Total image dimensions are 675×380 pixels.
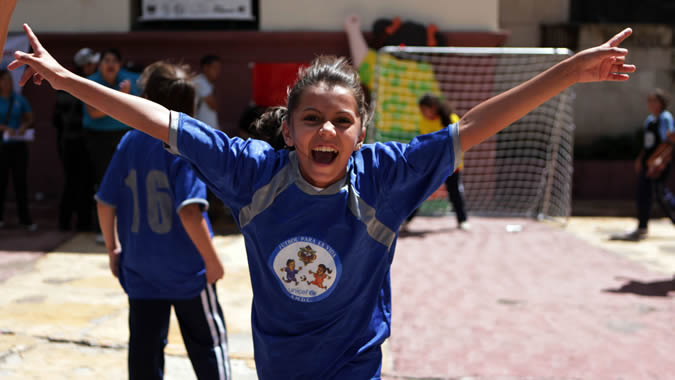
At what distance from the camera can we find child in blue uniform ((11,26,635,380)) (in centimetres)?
194

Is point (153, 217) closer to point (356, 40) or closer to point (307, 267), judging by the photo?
point (307, 267)

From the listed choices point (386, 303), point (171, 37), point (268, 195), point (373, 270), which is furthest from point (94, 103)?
point (171, 37)

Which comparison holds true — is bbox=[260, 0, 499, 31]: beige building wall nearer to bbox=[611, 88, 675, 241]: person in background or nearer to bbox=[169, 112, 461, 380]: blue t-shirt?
bbox=[611, 88, 675, 241]: person in background

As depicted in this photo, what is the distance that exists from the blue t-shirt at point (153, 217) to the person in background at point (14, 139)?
5911 mm

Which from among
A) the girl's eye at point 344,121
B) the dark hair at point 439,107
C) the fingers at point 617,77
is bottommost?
the dark hair at point 439,107

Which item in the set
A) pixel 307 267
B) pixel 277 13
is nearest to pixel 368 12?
pixel 277 13

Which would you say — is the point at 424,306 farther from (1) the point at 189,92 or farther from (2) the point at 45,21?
(2) the point at 45,21

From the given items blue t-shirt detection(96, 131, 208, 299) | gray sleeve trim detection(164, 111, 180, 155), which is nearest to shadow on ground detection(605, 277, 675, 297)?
blue t-shirt detection(96, 131, 208, 299)

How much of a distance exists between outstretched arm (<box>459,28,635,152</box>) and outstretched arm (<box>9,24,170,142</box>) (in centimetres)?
85

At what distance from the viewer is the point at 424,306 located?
18.2ft

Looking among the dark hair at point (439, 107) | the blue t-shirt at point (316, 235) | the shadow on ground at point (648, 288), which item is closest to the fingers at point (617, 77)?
the blue t-shirt at point (316, 235)

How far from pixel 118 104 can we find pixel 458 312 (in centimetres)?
399

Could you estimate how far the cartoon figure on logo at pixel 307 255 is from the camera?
6.52ft

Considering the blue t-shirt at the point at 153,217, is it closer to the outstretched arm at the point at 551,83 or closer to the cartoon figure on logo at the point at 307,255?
the cartoon figure on logo at the point at 307,255
